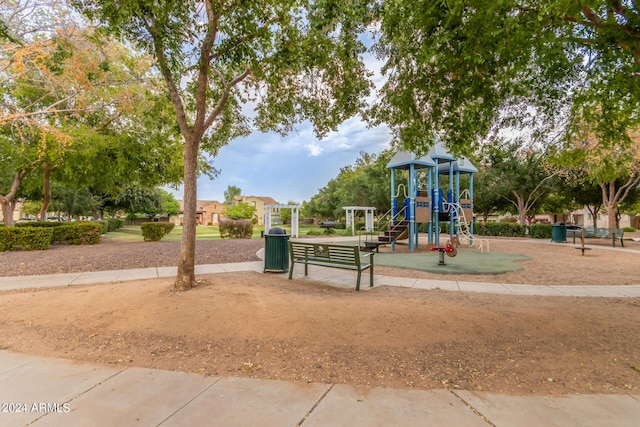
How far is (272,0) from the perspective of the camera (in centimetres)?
593

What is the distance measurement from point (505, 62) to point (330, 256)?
4902 millimetres

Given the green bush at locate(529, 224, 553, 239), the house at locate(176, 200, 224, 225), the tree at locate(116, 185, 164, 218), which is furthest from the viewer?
the house at locate(176, 200, 224, 225)

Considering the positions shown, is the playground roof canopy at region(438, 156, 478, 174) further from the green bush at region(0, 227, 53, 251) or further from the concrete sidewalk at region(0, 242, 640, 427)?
the green bush at region(0, 227, 53, 251)

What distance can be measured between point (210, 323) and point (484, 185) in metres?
29.8

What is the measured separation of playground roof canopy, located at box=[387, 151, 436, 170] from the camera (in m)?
14.3

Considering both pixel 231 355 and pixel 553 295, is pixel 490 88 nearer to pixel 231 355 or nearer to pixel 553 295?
pixel 553 295

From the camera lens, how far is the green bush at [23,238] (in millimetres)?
12750

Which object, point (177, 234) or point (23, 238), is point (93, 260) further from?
point (177, 234)

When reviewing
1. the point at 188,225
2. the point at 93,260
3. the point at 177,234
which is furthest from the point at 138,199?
the point at 188,225

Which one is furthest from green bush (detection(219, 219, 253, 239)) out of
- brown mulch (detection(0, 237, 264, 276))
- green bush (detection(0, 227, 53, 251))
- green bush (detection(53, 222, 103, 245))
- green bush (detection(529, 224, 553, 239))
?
green bush (detection(529, 224, 553, 239))

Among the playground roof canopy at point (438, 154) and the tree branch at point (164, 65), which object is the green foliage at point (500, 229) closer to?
the playground roof canopy at point (438, 154)

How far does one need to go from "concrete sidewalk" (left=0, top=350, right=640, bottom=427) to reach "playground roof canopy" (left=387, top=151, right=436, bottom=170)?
40.2 ft

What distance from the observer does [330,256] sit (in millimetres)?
7289

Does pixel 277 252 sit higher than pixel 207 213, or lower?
lower
